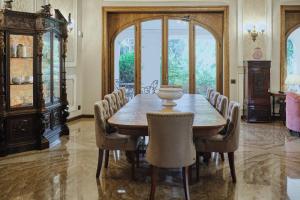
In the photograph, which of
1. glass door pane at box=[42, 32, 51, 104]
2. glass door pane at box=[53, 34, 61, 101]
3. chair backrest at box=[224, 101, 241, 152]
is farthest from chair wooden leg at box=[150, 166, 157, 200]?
glass door pane at box=[53, 34, 61, 101]

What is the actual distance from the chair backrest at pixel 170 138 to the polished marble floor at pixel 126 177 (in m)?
0.48

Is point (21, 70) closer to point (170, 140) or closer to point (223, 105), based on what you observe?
point (223, 105)

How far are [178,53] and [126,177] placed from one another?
18.7ft

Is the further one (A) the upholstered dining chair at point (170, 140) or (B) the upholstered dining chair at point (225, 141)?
(B) the upholstered dining chair at point (225, 141)

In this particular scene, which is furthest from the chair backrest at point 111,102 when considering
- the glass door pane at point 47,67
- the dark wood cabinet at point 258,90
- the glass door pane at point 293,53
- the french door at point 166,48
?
the glass door pane at point 293,53

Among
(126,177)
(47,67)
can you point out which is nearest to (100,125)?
(126,177)

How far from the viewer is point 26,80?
5621 mm

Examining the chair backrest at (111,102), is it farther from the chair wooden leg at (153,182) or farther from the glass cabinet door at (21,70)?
the chair wooden leg at (153,182)

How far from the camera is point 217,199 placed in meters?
3.55

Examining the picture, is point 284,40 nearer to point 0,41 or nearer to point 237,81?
point 237,81

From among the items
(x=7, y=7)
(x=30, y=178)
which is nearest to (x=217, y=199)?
(x=30, y=178)

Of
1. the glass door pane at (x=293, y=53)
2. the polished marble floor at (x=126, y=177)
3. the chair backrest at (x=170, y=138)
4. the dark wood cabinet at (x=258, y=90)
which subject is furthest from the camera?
the glass door pane at (x=293, y=53)

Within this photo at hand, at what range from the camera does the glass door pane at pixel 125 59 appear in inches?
375

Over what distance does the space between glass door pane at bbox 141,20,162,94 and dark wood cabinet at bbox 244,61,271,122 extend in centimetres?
231
